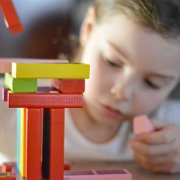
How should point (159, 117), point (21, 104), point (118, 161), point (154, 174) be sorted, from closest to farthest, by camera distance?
point (21, 104) < point (154, 174) < point (118, 161) < point (159, 117)

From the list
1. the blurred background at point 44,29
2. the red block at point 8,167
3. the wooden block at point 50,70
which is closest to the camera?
the wooden block at point 50,70

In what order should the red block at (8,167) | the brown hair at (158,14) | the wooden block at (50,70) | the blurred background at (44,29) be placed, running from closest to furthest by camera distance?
the wooden block at (50,70) → the red block at (8,167) → the brown hair at (158,14) → the blurred background at (44,29)

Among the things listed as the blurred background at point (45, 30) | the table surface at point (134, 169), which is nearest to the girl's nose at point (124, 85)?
the table surface at point (134, 169)

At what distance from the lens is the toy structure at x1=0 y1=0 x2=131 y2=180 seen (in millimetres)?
463

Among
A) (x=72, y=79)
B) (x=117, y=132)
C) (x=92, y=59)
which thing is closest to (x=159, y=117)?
(x=117, y=132)

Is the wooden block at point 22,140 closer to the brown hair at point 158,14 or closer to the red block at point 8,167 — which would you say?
the red block at point 8,167

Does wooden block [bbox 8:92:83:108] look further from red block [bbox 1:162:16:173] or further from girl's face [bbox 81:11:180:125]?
girl's face [bbox 81:11:180:125]

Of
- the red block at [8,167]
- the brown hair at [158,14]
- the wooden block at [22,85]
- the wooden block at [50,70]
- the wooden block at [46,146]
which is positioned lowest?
the red block at [8,167]

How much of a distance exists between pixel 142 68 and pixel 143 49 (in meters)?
0.03

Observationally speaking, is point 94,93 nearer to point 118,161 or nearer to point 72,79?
point 118,161

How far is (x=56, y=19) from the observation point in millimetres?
929

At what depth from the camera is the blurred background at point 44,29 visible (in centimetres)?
91

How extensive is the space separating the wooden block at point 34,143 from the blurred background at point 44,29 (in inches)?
17.8

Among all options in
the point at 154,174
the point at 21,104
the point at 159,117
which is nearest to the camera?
the point at 21,104
